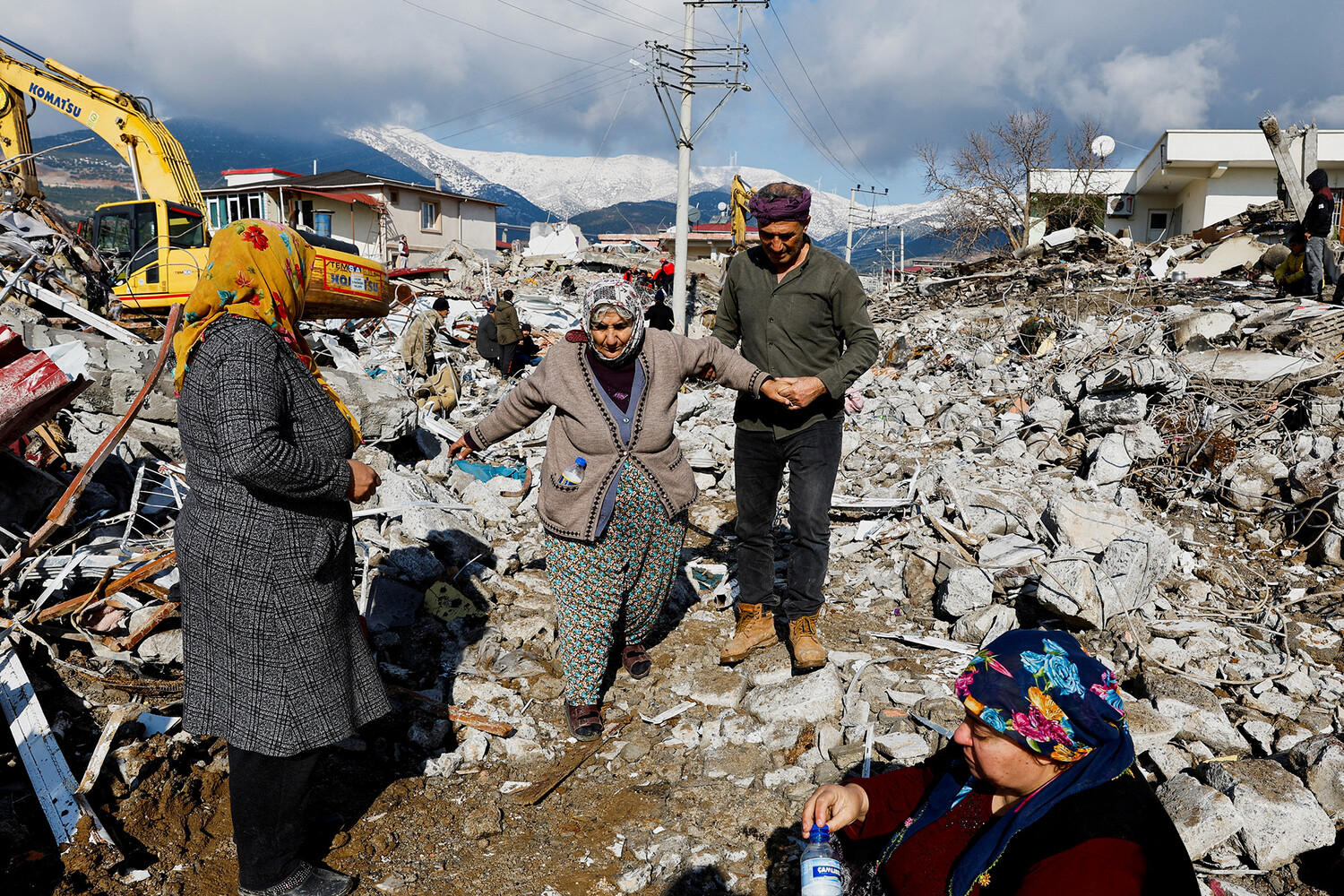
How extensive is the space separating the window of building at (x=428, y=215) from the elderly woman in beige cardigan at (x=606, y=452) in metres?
40.6

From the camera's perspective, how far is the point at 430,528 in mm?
4641

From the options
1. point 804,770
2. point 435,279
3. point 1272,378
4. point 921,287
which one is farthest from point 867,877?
point 435,279

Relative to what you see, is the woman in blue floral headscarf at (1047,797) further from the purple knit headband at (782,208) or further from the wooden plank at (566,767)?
the purple knit headband at (782,208)

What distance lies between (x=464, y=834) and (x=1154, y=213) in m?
35.6

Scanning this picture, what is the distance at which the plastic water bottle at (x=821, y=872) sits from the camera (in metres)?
1.50

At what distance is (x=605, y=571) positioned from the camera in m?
2.97

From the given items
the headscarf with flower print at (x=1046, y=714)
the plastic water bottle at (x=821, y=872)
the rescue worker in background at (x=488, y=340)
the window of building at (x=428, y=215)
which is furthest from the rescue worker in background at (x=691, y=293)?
the headscarf with flower print at (x=1046, y=714)

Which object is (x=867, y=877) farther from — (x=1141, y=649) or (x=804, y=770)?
(x=1141, y=649)

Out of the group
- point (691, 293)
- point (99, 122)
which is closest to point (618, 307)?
point (99, 122)

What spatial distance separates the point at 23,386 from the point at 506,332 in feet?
28.2

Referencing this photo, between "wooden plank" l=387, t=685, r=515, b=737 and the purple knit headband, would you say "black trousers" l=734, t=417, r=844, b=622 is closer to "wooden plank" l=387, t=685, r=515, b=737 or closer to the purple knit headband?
the purple knit headband

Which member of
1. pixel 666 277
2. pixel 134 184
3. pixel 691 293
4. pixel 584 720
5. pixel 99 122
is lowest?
pixel 584 720

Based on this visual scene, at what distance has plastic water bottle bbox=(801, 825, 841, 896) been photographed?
1502mm

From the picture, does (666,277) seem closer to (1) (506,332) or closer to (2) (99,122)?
(1) (506,332)
